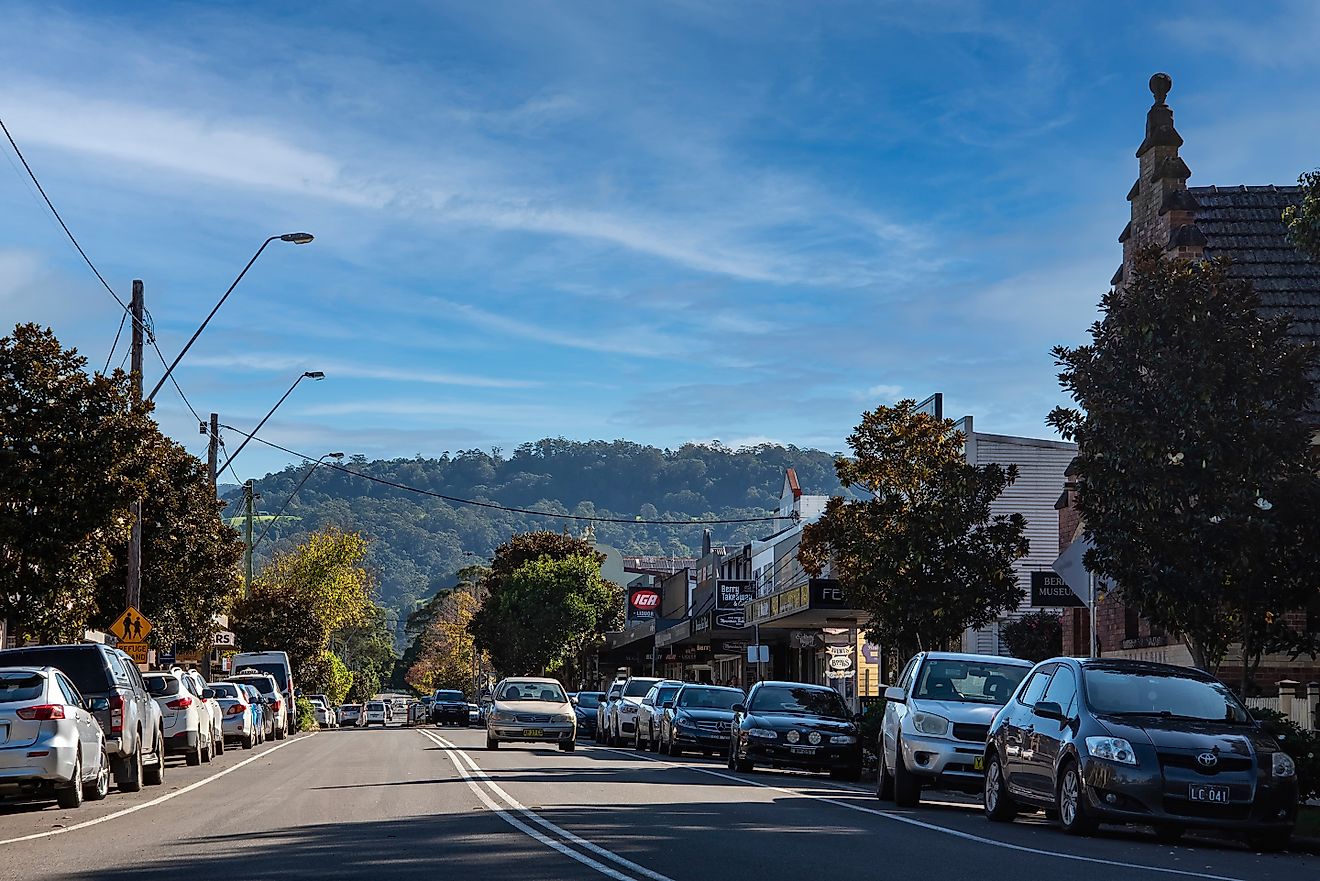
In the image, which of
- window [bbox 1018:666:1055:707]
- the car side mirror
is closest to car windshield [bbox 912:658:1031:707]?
window [bbox 1018:666:1055:707]

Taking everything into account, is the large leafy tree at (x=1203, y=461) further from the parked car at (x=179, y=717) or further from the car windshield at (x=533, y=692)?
the car windshield at (x=533, y=692)

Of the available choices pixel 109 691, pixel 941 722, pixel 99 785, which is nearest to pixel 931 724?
pixel 941 722

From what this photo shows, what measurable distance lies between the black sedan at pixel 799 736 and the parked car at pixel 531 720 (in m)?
8.19

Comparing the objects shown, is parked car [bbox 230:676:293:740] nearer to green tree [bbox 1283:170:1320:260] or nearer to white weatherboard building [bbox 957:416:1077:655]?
white weatherboard building [bbox 957:416:1077:655]

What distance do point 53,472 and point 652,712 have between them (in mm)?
15161

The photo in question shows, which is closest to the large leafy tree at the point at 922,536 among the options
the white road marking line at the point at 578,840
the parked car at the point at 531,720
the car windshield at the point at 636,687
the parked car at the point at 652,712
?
the parked car at the point at 652,712

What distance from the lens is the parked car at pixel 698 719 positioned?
32.9 metres

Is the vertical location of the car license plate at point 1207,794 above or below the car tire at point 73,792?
above

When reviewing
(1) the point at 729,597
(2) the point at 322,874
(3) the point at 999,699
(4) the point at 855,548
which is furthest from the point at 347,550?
(2) the point at 322,874

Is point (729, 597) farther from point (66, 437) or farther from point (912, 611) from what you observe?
point (66, 437)

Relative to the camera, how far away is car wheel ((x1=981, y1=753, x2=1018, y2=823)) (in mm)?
17266

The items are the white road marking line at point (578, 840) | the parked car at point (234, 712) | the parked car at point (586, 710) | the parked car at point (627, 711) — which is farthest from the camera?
the parked car at point (586, 710)

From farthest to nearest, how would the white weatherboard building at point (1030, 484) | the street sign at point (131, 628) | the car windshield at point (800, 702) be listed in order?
the white weatherboard building at point (1030, 484) < the street sign at point (131, 628) < the car windshield at point (800, 702)

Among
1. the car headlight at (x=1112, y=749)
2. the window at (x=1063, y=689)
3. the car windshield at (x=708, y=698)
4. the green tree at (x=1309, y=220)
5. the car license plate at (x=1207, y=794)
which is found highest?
the green tree at (x=1309, y=220)
